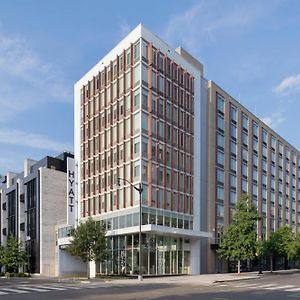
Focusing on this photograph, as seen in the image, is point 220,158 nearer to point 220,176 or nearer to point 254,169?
point 220,176

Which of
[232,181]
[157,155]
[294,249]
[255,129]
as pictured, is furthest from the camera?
[255,129]

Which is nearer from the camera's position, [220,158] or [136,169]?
[136,169]

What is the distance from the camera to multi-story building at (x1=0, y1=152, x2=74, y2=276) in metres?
69.1

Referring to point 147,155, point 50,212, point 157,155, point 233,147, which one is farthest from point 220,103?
point 50,212

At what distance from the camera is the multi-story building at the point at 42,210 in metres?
69.1

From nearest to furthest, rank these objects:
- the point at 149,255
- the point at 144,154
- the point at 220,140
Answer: the point at 149,255 < the point at 144,154 < the point at 220,140

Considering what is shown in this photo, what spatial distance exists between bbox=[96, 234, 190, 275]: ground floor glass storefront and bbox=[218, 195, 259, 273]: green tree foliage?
528cm

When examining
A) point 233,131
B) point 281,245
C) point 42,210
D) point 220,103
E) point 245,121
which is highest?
point 220,103

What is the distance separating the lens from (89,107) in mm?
64438

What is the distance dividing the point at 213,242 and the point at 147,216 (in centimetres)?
1684

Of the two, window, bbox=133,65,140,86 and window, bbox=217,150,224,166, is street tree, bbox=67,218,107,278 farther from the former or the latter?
window, bbox=217,150,224,166

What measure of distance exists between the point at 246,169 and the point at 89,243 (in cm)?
3677

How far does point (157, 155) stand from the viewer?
53.2 m

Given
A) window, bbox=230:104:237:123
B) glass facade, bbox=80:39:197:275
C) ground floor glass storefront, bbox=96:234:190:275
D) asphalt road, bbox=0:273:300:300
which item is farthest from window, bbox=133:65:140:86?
asphalt road, bbox=0:273:300:300
